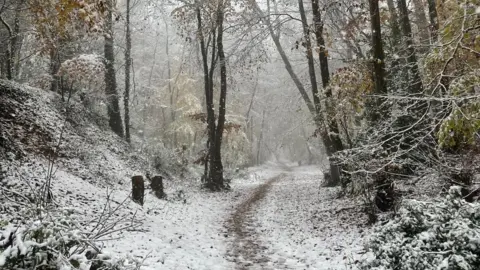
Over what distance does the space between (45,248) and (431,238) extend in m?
4.66

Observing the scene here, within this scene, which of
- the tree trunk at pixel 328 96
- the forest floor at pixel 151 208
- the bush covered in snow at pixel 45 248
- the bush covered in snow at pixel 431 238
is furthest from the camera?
the tree trunk at pixel 328 96

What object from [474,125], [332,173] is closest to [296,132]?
[332,173]

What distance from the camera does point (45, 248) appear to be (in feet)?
14.1

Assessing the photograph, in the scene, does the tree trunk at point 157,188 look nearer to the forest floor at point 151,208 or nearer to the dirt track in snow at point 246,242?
the forest floor at point 151,208

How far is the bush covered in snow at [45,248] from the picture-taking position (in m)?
4.07

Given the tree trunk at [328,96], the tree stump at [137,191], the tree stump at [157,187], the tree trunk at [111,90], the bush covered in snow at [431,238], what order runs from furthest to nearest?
the tree trunk at [111,90] < the tree stump at [157,187] < the tree trunk at [328,96] < the tree stump at [137,191] < the bush covered in snow at [431,238]

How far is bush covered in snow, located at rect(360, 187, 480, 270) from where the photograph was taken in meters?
4.64

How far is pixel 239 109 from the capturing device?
4109 centimetres

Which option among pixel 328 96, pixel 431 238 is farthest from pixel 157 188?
pixel 431 238

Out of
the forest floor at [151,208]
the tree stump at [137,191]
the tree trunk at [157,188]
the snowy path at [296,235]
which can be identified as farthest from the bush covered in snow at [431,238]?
the tree trunk at [157,188]

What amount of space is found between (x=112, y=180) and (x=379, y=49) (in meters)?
10.7

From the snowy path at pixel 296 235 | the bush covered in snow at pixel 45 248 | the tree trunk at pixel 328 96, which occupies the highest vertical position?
the tree trunk at pixel 328 96

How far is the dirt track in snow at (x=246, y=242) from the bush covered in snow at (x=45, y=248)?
3.39m

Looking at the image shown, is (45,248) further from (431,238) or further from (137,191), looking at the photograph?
(137,191)
